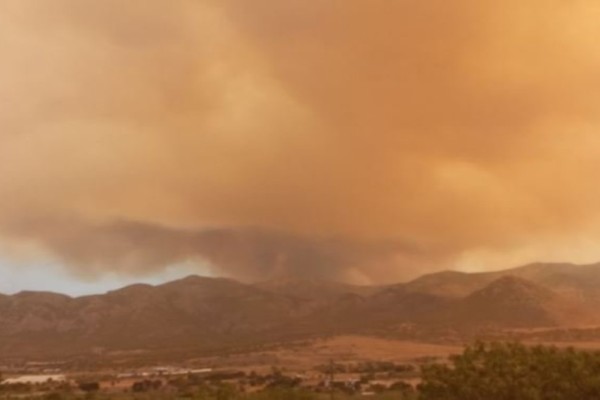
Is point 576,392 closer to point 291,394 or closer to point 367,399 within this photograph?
point 291,394

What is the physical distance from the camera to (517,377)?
76312 millimetres

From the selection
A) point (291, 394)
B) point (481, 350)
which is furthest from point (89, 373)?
point (481, 350)

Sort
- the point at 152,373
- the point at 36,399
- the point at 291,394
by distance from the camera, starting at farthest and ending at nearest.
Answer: the point at 152,373
the point at 36,399
the point at 291,394

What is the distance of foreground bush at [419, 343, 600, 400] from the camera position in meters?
74.6

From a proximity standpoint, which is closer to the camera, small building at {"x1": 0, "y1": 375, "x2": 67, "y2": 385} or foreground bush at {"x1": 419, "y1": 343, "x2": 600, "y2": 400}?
foreground bush at {"x1": 419, "y1": 343, "x2": 600, "y2": 400}

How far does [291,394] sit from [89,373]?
11554cm

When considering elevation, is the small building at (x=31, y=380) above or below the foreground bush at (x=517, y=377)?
above

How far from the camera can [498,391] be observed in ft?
248

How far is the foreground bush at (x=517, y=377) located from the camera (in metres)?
74.6

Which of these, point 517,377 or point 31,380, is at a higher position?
point 31,380

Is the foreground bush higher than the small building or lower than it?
lower

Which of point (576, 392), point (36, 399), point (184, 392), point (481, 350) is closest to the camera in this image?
point (576, 392)

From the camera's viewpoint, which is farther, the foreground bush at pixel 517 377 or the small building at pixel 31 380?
the small building at pixel 31 380

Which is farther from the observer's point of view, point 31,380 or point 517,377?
point 31,380
